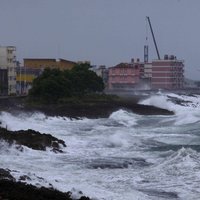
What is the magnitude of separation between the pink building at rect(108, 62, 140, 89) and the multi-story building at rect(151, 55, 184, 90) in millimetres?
5986

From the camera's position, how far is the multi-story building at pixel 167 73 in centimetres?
12138

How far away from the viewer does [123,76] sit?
115125 millimetres

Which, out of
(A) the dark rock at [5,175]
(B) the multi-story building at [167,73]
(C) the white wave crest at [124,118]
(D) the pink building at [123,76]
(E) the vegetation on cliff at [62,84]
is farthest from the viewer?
(B) the multi-story building at [167,73]

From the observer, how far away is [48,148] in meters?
21.0

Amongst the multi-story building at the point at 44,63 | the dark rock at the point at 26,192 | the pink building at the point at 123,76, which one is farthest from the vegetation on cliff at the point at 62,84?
the pink building at the point at 123,76

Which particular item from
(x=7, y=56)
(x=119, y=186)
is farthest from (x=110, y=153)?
(x=7, y=56)

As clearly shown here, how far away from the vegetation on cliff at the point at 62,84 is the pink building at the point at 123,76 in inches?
1970

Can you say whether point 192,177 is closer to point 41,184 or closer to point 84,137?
point 41,184

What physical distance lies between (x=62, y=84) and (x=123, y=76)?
6357cm

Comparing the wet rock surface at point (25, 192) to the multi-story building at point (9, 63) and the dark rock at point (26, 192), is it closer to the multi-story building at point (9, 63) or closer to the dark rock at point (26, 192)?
the dark rock at point (26, 192)

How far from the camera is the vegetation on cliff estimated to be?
50.5m

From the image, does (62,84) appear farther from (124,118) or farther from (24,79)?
(24,79)

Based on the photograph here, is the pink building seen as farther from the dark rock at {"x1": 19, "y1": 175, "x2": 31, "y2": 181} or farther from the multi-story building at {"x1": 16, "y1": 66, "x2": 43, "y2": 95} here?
the dark rock at {"x1": 19, "y1": 175, "x2": 31, "y2": 181}

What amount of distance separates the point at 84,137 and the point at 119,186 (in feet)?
40.4
